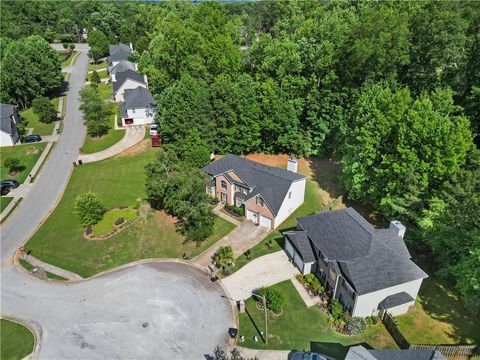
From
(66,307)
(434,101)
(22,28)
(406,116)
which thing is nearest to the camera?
(66,307)

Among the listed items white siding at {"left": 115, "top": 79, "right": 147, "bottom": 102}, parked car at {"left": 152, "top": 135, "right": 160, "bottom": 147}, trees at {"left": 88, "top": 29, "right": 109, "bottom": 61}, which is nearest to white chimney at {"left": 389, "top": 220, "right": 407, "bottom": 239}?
parked car at {"left": 152, "top": 135, "right": 160, "bottom": 147}

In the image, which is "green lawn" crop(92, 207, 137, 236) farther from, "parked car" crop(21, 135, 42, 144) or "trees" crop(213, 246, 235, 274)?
"parked car" crop(21, 135, 42, 144)

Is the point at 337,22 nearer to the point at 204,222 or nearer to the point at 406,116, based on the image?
the point at 406,116

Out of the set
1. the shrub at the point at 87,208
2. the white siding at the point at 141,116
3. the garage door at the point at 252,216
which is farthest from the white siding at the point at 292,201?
the white siding at the point at 141,116

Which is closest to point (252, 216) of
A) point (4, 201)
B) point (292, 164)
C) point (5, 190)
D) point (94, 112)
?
point (292, 164)

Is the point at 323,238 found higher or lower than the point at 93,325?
higher

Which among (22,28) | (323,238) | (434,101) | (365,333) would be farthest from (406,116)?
(22,28)

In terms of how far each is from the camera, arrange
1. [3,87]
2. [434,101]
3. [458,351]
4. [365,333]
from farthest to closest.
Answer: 1. [3,87]
2. [434,101]
3. [365,333]
4. [458,351]

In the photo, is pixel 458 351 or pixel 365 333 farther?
pixel 365 333
